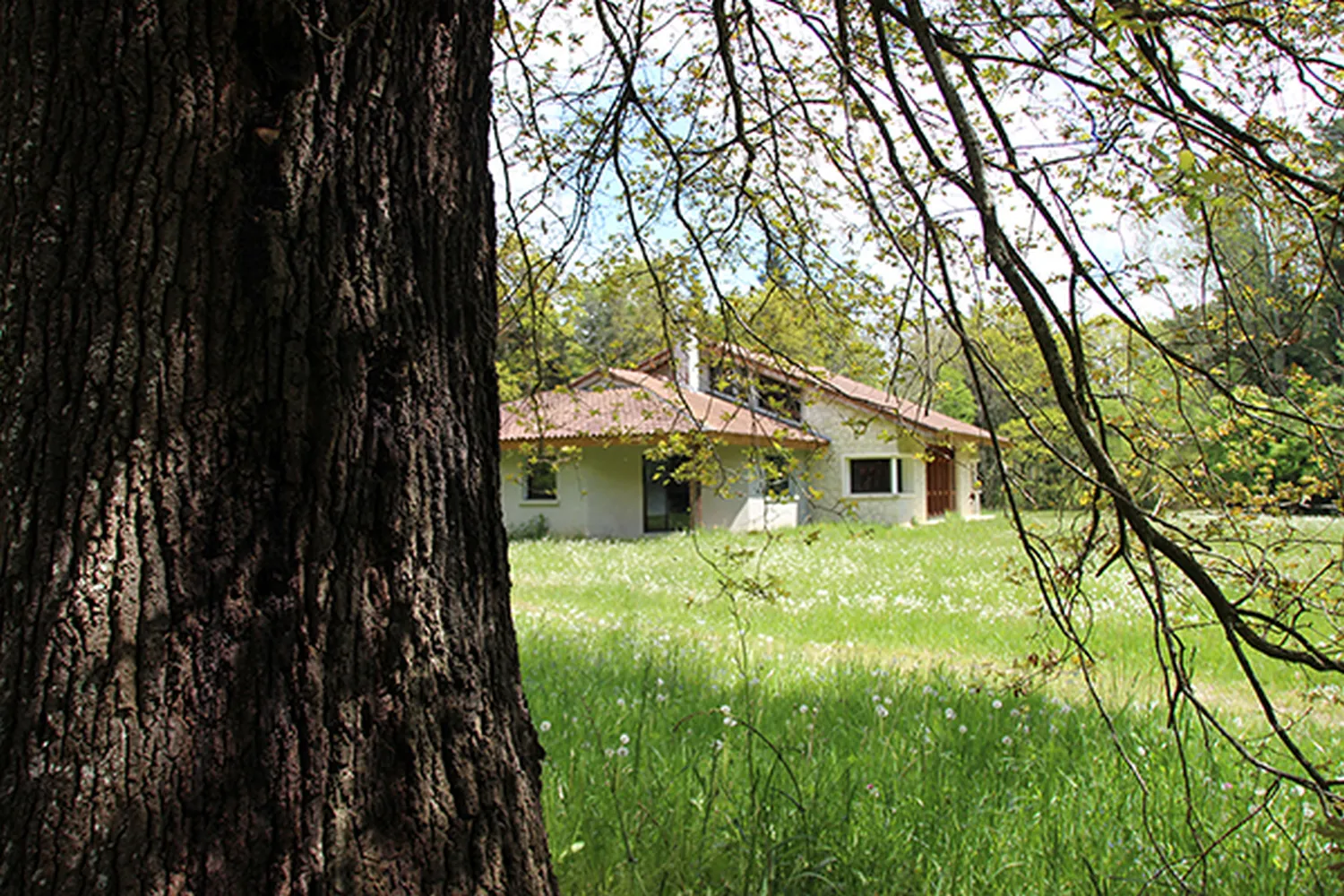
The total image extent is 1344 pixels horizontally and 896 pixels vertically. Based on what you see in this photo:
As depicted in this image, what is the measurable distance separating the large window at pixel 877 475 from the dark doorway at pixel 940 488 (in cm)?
204

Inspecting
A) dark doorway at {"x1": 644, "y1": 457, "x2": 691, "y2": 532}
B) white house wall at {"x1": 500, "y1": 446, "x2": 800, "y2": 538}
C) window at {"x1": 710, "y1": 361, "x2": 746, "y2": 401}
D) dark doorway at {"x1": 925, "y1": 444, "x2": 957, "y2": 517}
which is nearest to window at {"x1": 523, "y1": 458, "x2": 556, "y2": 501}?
white house wall at {"x1": 500, "y1": 446, "x2": 800, "y2": 538}

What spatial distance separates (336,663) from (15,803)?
0.48 meters

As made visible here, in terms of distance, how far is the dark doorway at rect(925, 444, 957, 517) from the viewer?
29.9 metres

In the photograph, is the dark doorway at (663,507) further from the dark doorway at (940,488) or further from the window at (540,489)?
the dark doorway at (940,488)

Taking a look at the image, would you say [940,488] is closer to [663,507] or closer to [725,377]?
[663,507]

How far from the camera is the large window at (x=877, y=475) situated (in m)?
26.6

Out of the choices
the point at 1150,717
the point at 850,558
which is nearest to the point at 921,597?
the point at 850,558

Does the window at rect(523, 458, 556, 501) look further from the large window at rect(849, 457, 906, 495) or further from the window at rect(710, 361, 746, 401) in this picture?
the window at rect(710, 361, 746, 401)

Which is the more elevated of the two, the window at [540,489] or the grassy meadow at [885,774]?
the window at [540,489]

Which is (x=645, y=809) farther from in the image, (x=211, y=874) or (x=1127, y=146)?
(x=1127, y=146)

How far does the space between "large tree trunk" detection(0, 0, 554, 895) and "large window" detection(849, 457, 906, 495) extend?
25588 mm

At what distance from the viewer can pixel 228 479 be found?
1.40 metres

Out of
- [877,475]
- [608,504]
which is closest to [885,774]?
[608,504]

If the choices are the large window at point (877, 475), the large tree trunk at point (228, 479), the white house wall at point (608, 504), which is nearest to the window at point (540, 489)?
the white house wall at point (608, 504)
